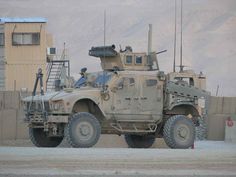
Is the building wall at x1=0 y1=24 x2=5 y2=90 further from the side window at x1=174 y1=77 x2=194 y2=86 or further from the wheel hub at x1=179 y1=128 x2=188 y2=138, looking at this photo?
the wheel hub at x1=179 y1=128 x2=188 y2=138

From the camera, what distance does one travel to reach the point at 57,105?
66.6ft

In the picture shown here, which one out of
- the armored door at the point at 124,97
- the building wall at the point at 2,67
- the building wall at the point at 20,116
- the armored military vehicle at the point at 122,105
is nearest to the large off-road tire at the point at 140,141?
the armored military vehicle at the point at 122,105

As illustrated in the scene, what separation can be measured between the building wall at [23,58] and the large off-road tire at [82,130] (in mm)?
28561

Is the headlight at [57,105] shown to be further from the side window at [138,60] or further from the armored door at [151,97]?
Result: the side window at [138,60]

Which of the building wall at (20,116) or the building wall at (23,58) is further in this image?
the building wall at (23,58)

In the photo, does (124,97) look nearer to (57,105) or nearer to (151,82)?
(151,82)

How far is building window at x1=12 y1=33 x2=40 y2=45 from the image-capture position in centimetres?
4881

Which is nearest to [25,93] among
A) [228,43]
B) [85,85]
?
[85,85]

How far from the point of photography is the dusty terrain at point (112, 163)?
49.3 ft

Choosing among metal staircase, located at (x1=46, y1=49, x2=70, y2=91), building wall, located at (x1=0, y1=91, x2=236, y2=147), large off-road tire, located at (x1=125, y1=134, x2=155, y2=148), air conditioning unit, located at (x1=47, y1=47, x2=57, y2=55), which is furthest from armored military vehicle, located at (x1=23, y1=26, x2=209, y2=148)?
air conditioning unit, located at (x1=47, y1=47, x2=57, y2=55)

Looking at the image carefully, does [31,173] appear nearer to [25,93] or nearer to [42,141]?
[42,141]

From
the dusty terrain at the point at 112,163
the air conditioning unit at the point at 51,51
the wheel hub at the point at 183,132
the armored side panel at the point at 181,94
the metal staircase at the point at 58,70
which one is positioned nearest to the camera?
the dusty terrain at the point at 112,163

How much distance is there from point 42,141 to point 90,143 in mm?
2350

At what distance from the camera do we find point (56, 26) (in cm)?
14112
